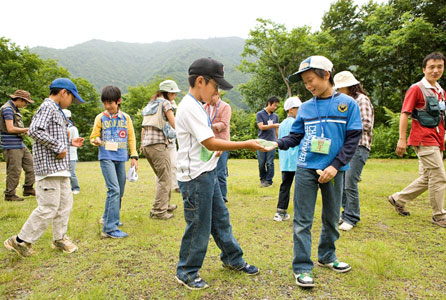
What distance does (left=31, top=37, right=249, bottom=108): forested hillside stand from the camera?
306 feet

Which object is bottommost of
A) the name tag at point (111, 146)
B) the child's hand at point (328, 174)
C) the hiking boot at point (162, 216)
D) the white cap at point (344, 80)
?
the hiking boot at point (162, 216)

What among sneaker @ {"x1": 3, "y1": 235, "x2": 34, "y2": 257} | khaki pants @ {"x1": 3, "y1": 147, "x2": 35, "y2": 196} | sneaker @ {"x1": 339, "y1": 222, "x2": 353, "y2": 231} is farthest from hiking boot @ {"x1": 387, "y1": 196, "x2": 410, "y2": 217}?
khaki pants @ {"x1": 3, "y1": 147, "x2": 35, "y2": 196}

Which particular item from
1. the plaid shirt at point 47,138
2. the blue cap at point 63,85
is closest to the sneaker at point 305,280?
the plaid shirt at point 47,138

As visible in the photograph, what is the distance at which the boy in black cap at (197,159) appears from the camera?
8.04 feet

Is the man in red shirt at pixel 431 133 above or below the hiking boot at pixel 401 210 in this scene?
above

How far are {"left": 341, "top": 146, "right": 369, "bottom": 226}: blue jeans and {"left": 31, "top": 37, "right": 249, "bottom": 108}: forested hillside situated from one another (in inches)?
2337

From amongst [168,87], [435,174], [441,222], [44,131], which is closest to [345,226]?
[441,222]

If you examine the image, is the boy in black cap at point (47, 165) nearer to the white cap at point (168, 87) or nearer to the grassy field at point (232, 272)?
the grassy field at point (232, 272)

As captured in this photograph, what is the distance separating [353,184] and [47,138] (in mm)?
4110

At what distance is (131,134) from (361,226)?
3.90 m

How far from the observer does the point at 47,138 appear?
3.22m

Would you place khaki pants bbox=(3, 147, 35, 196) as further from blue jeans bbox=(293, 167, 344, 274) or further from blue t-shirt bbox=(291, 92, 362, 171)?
blue t-shirt bbox=(291, 92, 362, 171)

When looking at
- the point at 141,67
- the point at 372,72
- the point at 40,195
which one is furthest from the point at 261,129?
the point at 141,67

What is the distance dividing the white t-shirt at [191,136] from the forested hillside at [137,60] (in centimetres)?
6020
